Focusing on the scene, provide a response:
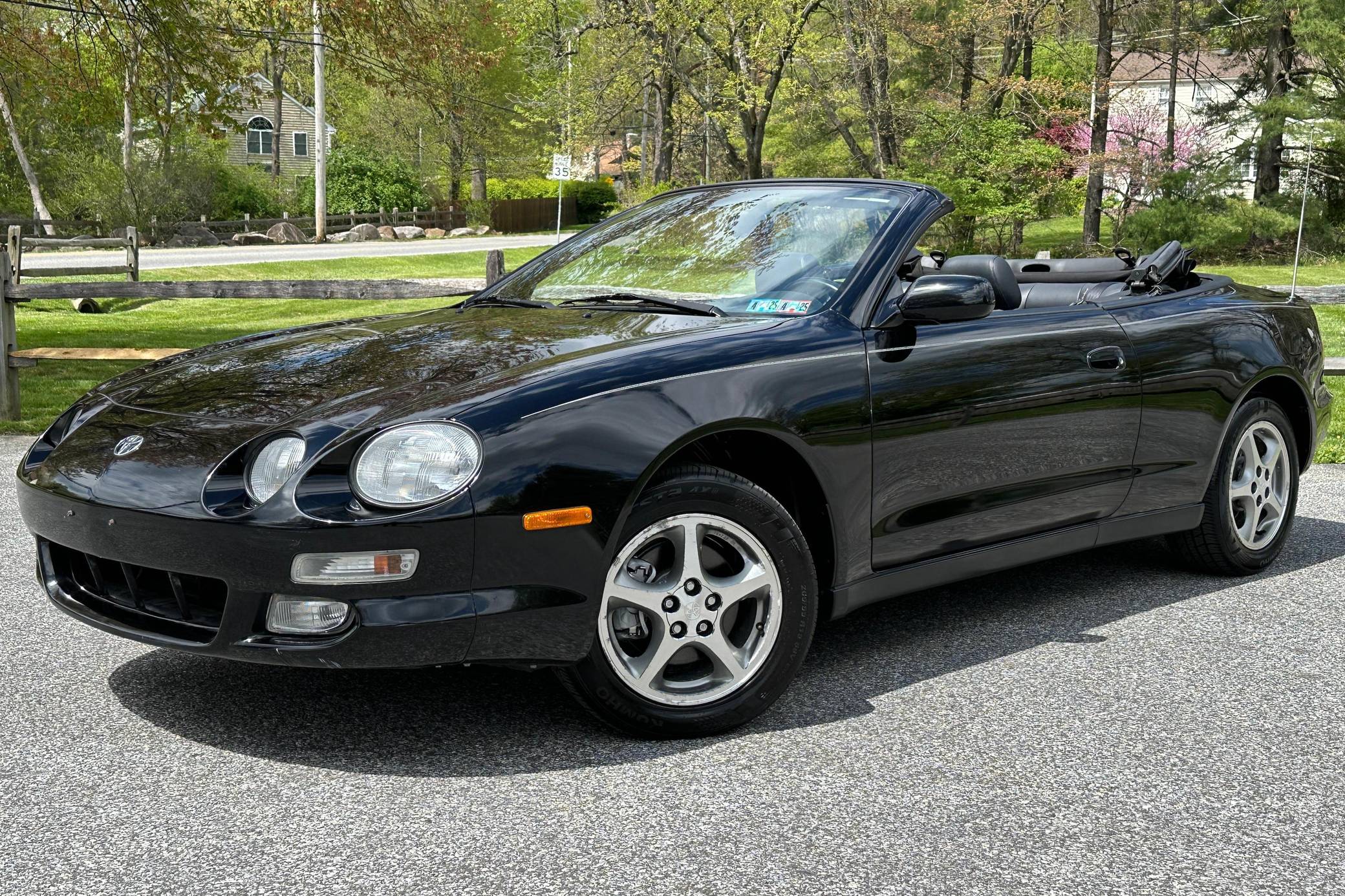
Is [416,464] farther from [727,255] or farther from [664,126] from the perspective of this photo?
[664,126]

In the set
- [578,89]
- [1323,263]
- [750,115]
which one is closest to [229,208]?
[578,89]

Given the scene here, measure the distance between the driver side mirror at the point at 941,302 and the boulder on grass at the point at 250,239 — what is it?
39.6m

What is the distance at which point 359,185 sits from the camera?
52.3m

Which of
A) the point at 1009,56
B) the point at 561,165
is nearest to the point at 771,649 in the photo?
the point at 561,165

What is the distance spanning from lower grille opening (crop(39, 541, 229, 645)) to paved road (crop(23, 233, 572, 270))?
64.1 ft

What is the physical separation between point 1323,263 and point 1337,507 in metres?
28.8

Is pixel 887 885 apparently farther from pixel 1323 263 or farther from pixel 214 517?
pixel 1323 263

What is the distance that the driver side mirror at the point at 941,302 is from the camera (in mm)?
4027

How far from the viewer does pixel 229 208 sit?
4691 cm

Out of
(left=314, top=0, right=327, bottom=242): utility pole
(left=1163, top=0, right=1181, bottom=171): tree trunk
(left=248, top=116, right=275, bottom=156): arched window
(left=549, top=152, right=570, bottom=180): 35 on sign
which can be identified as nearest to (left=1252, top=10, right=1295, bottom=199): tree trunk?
(left=1163, top=0, right=1181, bottom=171): tree trunk

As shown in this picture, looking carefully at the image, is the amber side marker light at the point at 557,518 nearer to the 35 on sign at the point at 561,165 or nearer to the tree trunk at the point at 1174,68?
the 35 on sign at the point at 561,165

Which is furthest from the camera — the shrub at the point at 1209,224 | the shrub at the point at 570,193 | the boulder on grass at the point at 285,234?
the shrub at the point at 570,193

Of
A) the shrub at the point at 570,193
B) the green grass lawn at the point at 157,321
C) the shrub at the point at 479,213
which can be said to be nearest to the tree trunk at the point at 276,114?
the shrub at the point at 570,193

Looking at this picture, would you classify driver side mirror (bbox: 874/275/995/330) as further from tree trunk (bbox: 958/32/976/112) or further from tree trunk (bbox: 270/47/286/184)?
tree trunk (bbox: 270/47/286/184)
